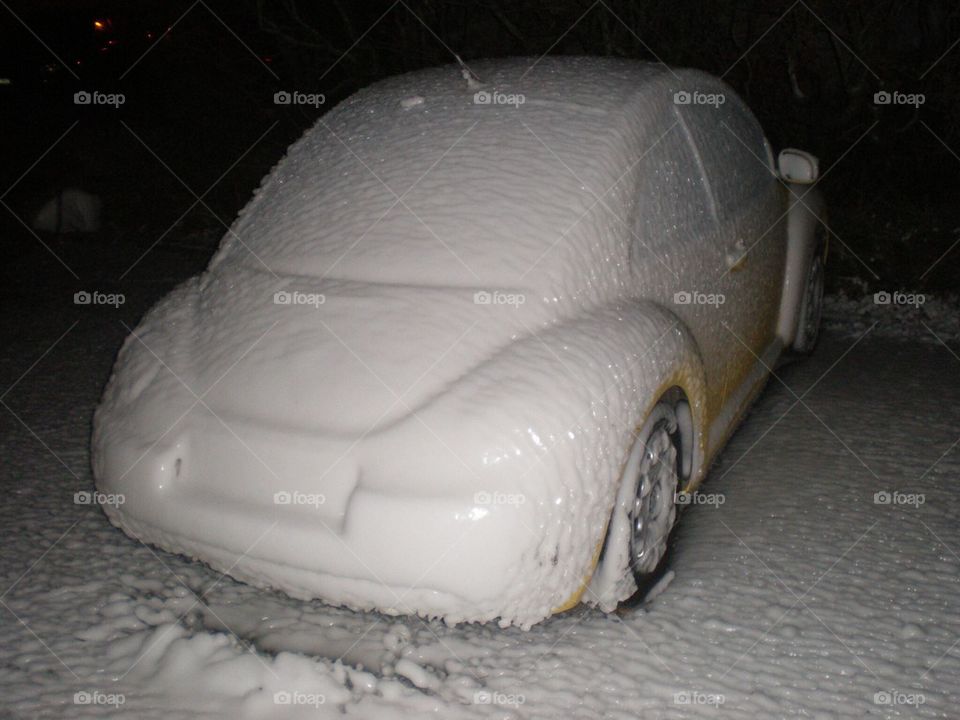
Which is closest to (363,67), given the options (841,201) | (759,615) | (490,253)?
(841,201)

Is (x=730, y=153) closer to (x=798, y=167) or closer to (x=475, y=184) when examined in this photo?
(x=798, y=167)

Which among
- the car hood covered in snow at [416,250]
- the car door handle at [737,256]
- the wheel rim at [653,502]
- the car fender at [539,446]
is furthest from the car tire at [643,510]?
the car door handle at [737,256]

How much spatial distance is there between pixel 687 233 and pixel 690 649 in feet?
4.70

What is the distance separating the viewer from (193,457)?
2.32 m

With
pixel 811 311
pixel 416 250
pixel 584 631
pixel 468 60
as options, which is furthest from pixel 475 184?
pixel 468 60

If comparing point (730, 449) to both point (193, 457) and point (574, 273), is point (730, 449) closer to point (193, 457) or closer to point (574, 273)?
point (574, 273)

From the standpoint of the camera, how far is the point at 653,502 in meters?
2.66

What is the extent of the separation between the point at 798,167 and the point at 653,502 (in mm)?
2346

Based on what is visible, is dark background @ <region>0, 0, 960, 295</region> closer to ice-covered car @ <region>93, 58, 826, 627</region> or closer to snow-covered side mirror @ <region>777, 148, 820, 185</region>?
snow-covered side mirror @ <region>777, 148, 820, 185</region>

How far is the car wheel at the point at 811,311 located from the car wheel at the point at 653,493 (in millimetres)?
2236

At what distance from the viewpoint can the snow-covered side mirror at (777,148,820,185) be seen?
4195 mm

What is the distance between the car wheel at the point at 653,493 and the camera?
2.50 meters

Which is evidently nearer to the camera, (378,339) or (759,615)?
(378,339)

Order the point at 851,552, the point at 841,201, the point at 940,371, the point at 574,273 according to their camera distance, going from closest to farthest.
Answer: the point at 574,273 < the point at 851,552 < the point at 940,371 < the point at 841,201
